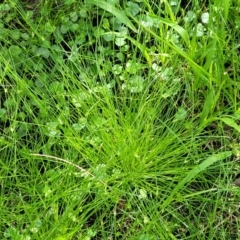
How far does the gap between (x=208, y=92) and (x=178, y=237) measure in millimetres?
463

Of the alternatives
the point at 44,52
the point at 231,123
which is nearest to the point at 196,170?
the point at 231,123

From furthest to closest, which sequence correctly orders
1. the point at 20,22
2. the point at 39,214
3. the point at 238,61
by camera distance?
the point at 20,22
the point at 238,61
the point at 39,214

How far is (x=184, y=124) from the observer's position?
178 cm

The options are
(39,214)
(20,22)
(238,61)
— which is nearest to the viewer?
(39,214)

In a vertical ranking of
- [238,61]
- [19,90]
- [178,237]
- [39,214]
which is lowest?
[178,237]

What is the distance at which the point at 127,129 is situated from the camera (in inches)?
68.2

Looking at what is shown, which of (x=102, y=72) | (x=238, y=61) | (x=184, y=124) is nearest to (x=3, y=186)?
(x=102, y=72)

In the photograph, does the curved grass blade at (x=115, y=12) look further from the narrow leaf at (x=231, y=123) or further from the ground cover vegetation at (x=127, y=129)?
the narrow leaf at (x=231, y=123)

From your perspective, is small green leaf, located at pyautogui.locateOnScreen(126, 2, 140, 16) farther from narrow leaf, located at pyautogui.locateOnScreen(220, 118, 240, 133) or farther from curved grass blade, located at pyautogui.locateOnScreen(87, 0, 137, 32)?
narrow leaf, located at pyautogui.locateOnScreen(220, 118, 240, 133)

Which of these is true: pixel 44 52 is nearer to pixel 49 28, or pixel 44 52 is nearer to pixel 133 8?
pixel 49 28

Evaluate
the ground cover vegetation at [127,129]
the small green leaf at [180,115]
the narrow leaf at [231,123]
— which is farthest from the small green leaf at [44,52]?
the narrow leaf at [231,123]

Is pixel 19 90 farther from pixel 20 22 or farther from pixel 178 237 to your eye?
pixel 178 237

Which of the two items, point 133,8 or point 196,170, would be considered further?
point 133,8

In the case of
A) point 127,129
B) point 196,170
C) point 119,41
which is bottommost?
point 196,170
